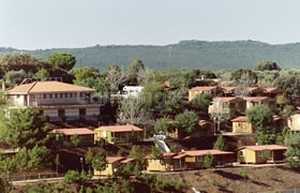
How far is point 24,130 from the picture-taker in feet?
115

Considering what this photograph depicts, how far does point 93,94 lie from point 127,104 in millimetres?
2270

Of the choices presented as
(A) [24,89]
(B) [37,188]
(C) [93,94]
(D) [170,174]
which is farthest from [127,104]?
(B) [37,188]

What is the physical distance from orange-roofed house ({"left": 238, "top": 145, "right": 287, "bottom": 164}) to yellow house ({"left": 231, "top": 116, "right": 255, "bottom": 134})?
10.8ft

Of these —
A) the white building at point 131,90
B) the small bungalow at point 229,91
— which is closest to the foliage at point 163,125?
the white building at point 131,90

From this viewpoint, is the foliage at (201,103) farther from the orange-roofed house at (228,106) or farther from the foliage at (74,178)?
the foliage at (74,178)

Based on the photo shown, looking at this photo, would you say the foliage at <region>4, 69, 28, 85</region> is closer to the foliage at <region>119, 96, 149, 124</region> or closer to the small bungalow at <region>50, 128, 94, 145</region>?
the foliage at <region>119, 96, 149, 124</region>

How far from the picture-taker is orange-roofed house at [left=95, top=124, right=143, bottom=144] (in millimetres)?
38688

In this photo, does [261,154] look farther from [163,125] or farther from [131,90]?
[131,90]

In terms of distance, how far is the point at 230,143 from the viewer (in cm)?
4088

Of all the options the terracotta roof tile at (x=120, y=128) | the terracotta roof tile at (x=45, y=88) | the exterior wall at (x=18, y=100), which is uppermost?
the terracotta roof tile at (x=45, y=88)

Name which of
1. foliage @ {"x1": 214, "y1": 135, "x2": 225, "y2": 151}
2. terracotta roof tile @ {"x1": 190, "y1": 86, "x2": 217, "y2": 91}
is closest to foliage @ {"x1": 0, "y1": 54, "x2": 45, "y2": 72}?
terracotta roof tile @ {"x1": 190, "y1": 86, "x2": 217, "y2": 91}

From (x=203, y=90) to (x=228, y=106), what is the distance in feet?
9.29

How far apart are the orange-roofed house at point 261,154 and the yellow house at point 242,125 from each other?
3306mm

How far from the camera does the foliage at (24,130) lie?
3497 centimetres
